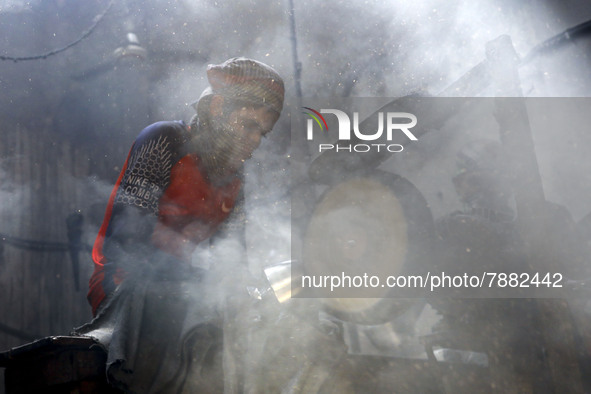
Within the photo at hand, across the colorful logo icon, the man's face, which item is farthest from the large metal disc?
the colorful logo icon

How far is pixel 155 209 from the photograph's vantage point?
2.78m

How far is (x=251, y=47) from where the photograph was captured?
6.38m

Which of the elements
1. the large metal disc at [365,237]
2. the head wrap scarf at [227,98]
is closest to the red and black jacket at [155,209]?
the head wrap scarf at [227,98]

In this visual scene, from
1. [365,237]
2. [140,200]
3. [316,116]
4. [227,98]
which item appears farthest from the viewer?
[316,116]

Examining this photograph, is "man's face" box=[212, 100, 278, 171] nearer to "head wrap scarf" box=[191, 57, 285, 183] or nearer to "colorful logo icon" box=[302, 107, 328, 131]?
"head wrap scarf" box=[191, 57, 285, 183]

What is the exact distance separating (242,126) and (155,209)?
3.46 ft

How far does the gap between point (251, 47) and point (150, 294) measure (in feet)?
17.2

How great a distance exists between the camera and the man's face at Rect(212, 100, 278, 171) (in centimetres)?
322

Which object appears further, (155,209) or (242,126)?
(242,126)

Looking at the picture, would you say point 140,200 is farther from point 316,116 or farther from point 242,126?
point 316,116

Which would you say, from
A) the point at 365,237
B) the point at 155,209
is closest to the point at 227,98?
the point at 155,209

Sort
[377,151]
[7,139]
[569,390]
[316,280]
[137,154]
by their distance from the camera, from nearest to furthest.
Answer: [569,390] → [137,154] → [316,280] → [377,151] → [7,139]

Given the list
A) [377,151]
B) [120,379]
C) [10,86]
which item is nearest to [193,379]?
[120,379]

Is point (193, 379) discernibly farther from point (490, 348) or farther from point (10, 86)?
point (10, 86)
